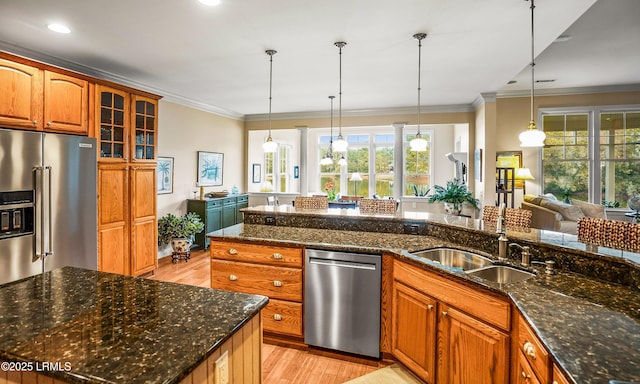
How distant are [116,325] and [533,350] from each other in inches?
57.6

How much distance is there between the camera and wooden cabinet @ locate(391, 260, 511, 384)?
161 cm

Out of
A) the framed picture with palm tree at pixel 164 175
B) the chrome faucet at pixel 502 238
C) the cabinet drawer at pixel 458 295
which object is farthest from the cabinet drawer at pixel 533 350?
the framed picture with palm tree at pixel 164 175

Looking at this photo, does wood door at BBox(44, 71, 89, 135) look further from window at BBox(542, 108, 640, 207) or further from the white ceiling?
window at BBox(542, 108, 640, 207)

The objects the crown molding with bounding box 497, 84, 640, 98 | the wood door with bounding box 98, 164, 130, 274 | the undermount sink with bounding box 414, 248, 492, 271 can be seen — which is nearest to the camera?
the undermount sink with bounding box 414, 248, 492, 271

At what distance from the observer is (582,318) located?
1.24 meters

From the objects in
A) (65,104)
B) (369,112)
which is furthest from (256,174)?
(65,104)

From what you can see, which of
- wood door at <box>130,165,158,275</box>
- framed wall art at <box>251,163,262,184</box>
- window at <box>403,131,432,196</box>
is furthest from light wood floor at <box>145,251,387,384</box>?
window at <box>403,131,432,196</box>

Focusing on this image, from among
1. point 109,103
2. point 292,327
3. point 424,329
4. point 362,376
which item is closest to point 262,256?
point 292,327

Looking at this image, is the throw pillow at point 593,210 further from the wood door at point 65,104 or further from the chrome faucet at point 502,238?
the wood door at point 65,104

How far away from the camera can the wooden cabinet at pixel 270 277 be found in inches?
104

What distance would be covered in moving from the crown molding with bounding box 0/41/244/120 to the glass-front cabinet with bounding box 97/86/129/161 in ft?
1.85

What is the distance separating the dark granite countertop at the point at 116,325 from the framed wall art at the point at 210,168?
16.2 feet

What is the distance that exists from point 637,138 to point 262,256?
22.0ft

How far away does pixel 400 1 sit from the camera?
2.57 metres
